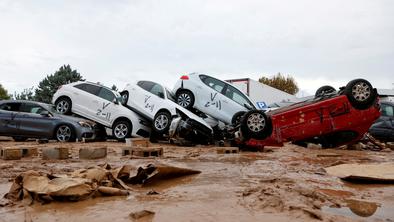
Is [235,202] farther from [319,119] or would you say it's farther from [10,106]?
[10,106]

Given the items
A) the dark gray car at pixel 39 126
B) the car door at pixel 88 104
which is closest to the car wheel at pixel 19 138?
the dark gray car at pixel 39 126

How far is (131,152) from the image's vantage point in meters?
7.50

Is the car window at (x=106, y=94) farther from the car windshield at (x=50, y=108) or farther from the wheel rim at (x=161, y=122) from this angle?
the wheel rim at (x=161, y=122)

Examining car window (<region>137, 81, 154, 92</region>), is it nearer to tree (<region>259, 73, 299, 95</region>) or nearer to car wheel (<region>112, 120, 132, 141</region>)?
car wheel (<region>112, 120, 132, 141</region>)

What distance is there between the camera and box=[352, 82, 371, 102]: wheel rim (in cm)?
862

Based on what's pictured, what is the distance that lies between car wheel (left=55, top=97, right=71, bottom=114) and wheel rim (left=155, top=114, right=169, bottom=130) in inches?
122

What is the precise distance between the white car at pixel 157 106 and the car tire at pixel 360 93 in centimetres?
400

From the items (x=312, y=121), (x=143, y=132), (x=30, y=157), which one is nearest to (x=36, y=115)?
(x=143, y=132)

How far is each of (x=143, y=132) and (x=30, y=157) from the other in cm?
579

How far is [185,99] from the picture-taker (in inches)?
500

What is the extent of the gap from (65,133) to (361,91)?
8.05 m

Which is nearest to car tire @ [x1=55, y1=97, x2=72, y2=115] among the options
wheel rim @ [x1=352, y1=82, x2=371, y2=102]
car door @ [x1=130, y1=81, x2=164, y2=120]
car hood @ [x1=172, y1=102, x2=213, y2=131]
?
car door @ [x1=130, y1=81, x2=164, y2=120]

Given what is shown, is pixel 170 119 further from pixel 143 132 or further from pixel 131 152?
pixel 131 152

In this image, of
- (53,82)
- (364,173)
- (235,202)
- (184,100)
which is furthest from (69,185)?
(53,82)
